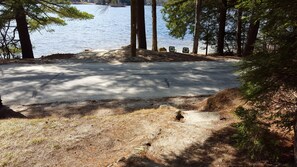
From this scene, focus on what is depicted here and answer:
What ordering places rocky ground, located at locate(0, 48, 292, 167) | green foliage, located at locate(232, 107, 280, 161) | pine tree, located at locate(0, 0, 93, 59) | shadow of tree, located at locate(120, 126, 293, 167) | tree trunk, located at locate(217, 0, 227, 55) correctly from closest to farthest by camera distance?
1. green foliage, located at locate(232, 107, 280, 161)
2. shadow of tree, located at locate(120, 126, 293, 167)
3. rocky ground, located at locate(0, 48, 292, 167)
4. pine tree, located at locate(0, 0, 93, 59)
5. tree trunk, located at locate(217, 0, 227, 55)

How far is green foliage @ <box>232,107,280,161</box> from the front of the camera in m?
4.78

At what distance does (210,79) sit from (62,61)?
26.9 ft

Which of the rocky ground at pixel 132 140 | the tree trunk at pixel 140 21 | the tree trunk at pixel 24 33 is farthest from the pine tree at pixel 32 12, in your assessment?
the rocky ground at pixel 132 140

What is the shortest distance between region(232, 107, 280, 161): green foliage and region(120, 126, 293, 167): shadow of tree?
15 cm

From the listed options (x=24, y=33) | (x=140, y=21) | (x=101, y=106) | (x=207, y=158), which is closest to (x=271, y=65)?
(x=207, y=158)

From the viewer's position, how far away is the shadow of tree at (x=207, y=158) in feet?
16.4

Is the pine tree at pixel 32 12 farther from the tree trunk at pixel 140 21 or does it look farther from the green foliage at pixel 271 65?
the green foliage at pixel 271 65

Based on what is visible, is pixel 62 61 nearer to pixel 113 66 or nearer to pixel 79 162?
pixel 113 66

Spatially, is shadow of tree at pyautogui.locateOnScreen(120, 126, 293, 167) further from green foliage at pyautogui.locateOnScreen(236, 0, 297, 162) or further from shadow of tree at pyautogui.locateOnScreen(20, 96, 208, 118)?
shadow of tree at pyautogui.locateOnScreen(20, 96, 208, 118)

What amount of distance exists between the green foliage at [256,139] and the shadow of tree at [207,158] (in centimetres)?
15

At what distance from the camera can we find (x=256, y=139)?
485 cm

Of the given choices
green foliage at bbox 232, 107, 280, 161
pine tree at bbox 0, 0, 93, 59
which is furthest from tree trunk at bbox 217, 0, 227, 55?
green foliage at bbox 232, 107, 280, 161

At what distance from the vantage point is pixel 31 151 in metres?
5.90

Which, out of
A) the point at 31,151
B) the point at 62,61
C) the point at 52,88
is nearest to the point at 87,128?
the point at 31,151
